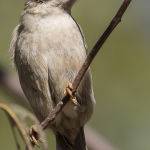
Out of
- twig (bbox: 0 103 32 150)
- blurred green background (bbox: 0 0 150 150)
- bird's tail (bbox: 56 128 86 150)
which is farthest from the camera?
blurred green background (bbox: 0 0 150 150)

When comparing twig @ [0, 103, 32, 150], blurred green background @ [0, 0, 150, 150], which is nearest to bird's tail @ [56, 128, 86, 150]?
blurred green background @ [0, 0, 150, 150]

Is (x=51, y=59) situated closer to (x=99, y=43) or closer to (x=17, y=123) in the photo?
(x=99, y=43)

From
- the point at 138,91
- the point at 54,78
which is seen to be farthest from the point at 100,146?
the point at 138,91

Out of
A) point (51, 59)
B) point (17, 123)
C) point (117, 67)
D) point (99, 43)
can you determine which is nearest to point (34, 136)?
point (51, 59)

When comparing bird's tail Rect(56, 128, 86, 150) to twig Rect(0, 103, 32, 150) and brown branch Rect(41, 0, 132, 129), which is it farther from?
twig Rect(0, 103, 32, 150)

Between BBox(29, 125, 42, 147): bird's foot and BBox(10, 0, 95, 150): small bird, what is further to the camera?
BBox(10, 0, 95, 150): small bird

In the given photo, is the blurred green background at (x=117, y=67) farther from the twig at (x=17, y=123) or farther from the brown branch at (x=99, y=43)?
the twig at (x=17, y=123)
